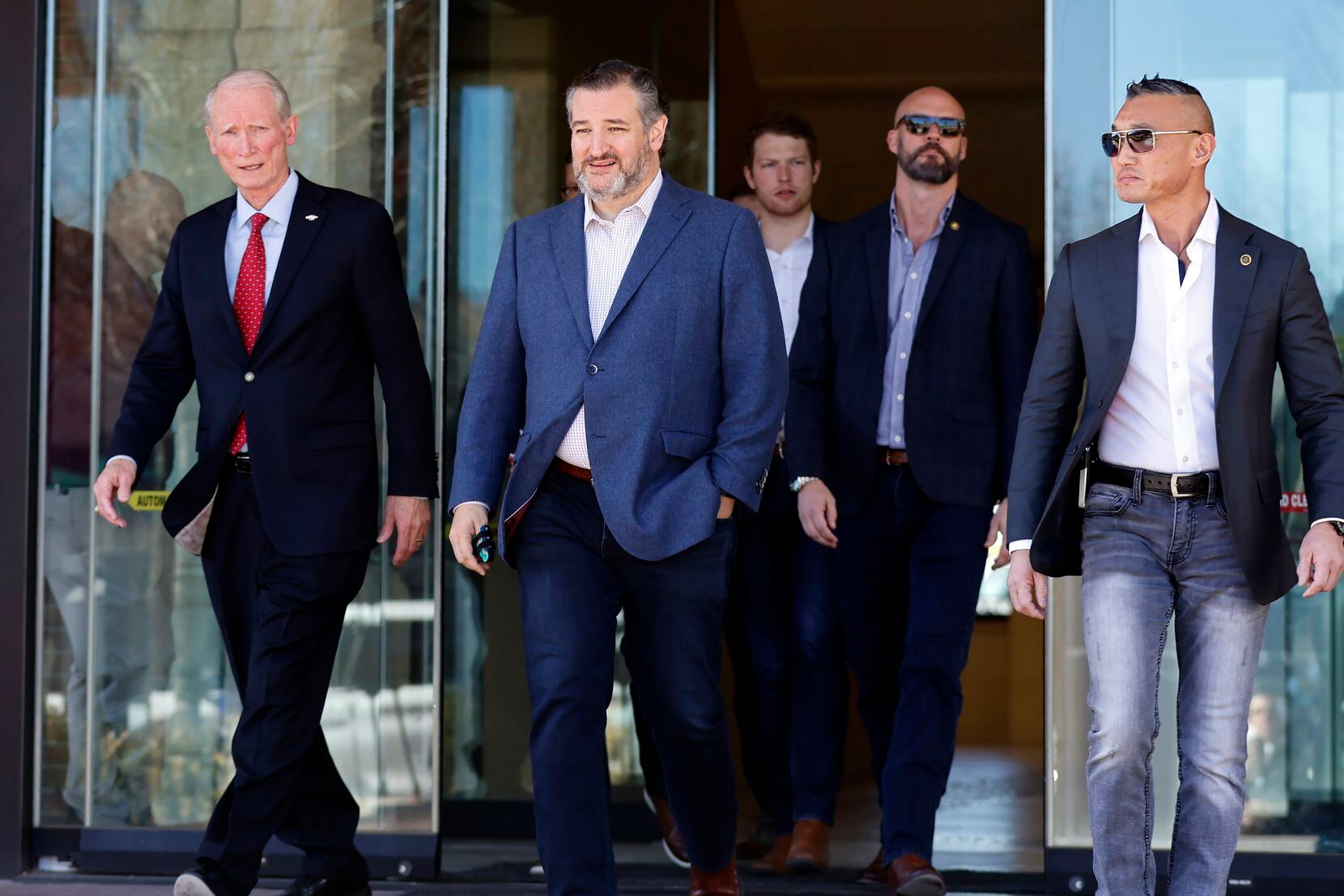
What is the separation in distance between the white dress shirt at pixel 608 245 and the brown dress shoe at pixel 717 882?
4.33 ft

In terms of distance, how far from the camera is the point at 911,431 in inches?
192

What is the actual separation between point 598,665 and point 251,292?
53.9 inches

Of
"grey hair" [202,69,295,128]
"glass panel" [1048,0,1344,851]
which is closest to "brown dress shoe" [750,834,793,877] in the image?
"glass panel" [1048,0,1344,851]

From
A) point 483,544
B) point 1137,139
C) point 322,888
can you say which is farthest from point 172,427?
point 1137,139

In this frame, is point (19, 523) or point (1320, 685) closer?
point (1320, 685)

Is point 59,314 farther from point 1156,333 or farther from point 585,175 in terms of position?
point 1156,333

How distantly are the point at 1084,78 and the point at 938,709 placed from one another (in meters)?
1.80

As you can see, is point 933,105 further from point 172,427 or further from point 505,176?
point 172,427

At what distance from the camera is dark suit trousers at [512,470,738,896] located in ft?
12.5

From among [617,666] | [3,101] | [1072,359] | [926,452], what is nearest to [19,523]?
A: [3,101]

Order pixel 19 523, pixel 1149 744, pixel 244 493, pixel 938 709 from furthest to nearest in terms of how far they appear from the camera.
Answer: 1. pixel 19 523
2. pixel 938 709
3. pixel 244 493
4. pixel 1149 744

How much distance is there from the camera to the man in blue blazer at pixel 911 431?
189 inches

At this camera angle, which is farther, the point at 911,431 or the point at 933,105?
the point at 933,105

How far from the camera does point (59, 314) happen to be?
5469 millimetres
